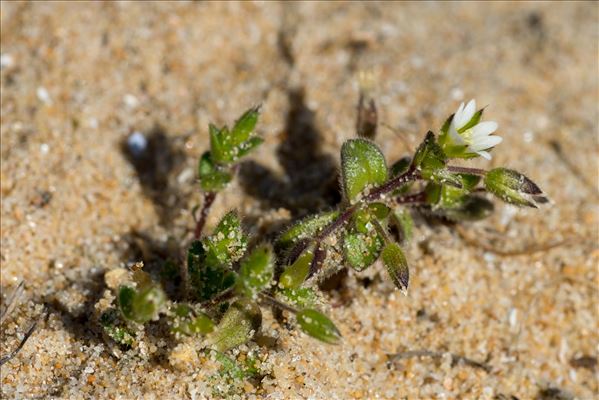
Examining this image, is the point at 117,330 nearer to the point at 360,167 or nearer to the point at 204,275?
the point at 204,275

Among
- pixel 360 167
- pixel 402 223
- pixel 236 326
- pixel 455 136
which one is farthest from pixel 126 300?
pixel 455 136

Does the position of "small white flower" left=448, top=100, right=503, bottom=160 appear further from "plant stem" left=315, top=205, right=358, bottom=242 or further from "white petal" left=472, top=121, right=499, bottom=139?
"plant stem" left=315, top=205, right=358, bottom=242

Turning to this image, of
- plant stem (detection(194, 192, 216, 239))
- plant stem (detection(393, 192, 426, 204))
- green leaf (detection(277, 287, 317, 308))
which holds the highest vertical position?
plant stem (detection(393, 192, 426, 204))

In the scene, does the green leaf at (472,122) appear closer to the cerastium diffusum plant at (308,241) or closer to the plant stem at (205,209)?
the cerastium diffusum plant at (308,241)

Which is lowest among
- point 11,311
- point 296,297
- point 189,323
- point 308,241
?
point 11,311

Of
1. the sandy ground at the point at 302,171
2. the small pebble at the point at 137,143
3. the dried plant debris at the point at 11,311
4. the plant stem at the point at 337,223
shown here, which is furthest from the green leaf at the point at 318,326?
the small pebble at the point at 137,143

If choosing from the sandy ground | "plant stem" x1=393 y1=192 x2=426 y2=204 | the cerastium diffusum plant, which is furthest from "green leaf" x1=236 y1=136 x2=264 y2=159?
"plant stem" x1=393 y1=192 x2=426 y2=204

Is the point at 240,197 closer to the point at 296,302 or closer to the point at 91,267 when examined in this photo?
the point at 91,267

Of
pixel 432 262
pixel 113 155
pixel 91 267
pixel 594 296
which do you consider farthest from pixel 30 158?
pixel 594 296
